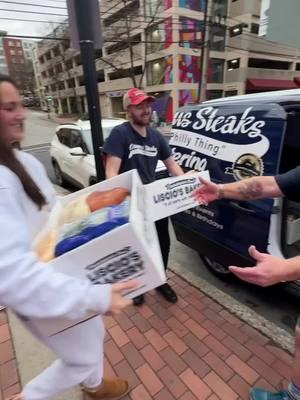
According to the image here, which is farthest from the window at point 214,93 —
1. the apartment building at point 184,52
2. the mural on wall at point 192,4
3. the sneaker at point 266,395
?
the sneaker at point 266,395

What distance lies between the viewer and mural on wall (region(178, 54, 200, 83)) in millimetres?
24266

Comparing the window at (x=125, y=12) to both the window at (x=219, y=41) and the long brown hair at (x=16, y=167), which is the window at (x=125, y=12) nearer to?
the window at (x=219, y=41)

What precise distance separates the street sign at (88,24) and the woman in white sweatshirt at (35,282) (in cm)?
151

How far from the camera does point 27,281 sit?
35.5 inches

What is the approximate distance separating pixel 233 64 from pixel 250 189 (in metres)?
29.5

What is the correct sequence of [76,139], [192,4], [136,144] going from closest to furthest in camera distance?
[136,144] < [76,139] < [192,4]

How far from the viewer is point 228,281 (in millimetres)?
2996

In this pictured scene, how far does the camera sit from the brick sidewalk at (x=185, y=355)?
1.83 metres

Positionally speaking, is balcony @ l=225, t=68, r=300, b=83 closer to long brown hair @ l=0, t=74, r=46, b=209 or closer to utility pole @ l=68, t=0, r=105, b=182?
utility pole @ l=68, t=0, r=105, b=182

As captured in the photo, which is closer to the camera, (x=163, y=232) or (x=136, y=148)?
(x=136, y=148)

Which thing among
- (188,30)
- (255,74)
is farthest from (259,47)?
(188,30)

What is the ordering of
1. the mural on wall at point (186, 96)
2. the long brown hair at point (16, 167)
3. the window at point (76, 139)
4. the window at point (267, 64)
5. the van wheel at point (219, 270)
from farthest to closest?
the window at point (267, 64)
the mural on wall at point (186, 96)
the window at point (76, 139)
the van wheel at point (219, 270)
the long brown hair at point (16, 167)

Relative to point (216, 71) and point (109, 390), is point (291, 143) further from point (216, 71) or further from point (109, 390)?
point (216, 71)

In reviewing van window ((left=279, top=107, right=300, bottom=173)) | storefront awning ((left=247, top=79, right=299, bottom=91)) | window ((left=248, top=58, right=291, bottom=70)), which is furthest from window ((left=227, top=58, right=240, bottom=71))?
van window ((left=279, top=107, right=300, bottom=173))
